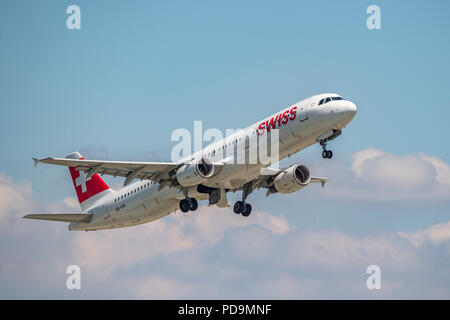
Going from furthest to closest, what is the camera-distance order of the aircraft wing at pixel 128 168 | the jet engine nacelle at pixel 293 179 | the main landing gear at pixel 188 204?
the jet engine nacelle at pixel 293 179 < the main landing gear at pixel 188 204 < the aircraft wing at pixel 128 168

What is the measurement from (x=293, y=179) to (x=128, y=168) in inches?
484

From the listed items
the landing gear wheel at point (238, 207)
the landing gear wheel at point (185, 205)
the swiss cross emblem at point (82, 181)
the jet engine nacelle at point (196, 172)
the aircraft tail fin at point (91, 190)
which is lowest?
the landing gear wheel at point (185, 205)

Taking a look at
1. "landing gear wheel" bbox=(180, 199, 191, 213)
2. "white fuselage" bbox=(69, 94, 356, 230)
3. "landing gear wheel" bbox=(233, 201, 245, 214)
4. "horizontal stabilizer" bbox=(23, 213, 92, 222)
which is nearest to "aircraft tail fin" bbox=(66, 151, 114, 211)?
"white fuselage" bbox=(69, 94, 356, 230)

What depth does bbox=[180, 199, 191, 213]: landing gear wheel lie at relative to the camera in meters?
53.9

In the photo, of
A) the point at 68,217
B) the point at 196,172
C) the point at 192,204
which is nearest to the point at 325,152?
the point at 196,172

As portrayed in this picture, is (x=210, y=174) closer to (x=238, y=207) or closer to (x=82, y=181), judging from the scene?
(x=238, y=207)

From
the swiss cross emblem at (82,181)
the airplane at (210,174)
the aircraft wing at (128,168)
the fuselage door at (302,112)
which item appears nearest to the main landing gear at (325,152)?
the airplane at (210,174)

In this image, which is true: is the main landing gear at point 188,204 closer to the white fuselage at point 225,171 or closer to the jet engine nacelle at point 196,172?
the white fuselage at point 225,171

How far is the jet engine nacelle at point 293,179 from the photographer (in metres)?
56.1

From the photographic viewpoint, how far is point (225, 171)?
51.8 meters

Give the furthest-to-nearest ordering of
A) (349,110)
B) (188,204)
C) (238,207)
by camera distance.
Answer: (238,207) → (188,204) → (349,110)
